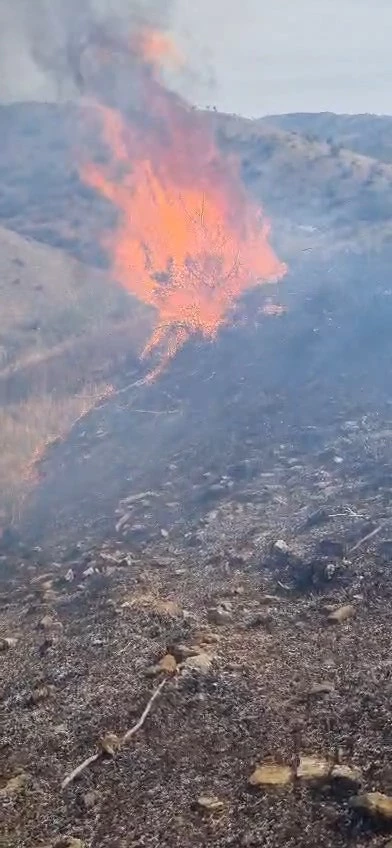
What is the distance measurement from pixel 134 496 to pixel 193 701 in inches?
272

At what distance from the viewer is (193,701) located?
295 inches

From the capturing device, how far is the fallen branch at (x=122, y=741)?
677cm

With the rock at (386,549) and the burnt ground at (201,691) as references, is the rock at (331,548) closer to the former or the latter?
the burnt ground at (201,691)

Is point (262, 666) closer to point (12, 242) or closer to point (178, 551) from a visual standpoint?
point (178, 551)

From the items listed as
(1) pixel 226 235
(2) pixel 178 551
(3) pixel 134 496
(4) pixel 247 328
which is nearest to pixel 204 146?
(1) pixel 226 235

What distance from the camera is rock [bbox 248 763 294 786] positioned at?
6.20 meters

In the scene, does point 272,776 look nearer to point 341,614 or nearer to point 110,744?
point 110,744

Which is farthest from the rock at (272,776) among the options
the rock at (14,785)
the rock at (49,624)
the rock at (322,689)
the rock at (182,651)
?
the rock at (49,624)

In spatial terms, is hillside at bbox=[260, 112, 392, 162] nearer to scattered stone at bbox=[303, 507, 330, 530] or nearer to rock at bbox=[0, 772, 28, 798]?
scattered stone at bbox=[303, 507, 330, 530]

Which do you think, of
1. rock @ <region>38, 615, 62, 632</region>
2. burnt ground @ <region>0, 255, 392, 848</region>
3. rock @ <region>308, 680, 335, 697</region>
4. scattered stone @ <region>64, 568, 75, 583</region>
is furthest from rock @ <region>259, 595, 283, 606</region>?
scattered stone @ <region>64, 568, 75, 583</region>

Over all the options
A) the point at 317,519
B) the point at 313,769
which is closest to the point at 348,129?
the point at 317,519

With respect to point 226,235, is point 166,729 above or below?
below

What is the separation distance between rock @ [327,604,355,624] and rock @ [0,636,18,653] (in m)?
4.12

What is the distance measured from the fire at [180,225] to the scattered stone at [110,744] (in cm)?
1488
